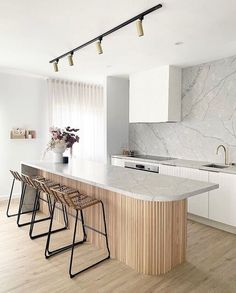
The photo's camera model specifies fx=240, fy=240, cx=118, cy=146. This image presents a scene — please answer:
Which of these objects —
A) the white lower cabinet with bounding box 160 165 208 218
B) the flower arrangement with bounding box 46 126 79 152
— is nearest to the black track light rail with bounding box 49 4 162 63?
the flower arrangement with bounding box 46 126 79 152

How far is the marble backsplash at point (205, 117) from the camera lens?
150 inches

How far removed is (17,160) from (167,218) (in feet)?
12.3

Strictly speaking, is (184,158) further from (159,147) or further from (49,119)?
(49,119)

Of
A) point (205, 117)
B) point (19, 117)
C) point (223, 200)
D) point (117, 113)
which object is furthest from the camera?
point (117, 113)

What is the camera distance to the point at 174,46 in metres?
3.32

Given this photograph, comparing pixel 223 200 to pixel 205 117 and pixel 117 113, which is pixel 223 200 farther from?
pixel 117 113

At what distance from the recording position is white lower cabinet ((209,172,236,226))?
322 cm

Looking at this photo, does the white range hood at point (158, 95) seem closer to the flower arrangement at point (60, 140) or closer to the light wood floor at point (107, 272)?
the flower arrangement at point (60, 140)

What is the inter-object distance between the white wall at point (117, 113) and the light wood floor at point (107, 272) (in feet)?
8.60

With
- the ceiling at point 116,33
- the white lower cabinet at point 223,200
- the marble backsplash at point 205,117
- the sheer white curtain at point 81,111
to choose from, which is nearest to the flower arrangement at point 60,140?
the ceiling at point 116,33

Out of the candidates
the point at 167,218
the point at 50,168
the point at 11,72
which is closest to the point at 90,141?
the point at 11,72

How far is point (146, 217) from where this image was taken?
230cm

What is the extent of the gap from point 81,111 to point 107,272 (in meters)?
4.08

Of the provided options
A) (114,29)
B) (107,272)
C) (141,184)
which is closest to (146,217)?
(141,184)
